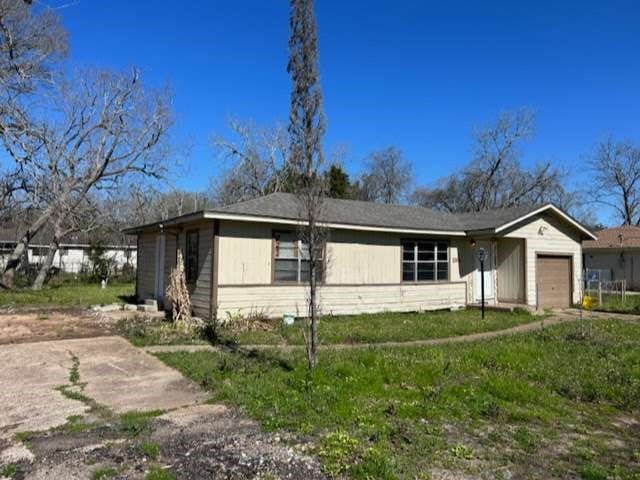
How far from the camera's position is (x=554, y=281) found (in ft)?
57.3

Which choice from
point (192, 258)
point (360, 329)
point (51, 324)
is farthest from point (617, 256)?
point (51, 324)

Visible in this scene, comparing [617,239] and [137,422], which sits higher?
[617,239]

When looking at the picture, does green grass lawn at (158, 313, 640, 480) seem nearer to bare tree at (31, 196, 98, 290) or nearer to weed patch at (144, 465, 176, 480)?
weed patch at (144, 465, 176, 480)

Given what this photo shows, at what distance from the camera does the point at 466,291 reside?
54.6 feet

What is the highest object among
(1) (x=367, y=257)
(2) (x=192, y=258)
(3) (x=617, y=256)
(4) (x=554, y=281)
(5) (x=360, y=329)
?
(3) (x=617, y=256)

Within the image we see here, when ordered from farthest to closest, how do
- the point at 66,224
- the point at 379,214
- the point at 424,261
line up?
the point at 66,224
the point at 379,214
the point at 424,261

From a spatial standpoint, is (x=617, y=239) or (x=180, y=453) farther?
(x=617, y=239)

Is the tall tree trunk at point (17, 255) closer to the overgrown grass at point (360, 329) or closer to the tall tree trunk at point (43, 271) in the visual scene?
the tall tree trunk at point (43, 271)

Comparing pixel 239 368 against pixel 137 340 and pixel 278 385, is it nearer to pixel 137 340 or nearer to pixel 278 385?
pixel 278 385

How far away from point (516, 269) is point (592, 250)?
15413 mm

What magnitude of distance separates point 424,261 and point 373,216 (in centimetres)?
228

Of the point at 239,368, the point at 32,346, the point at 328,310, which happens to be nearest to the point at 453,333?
the point at 328,310

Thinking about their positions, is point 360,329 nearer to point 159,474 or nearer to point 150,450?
point 150,450

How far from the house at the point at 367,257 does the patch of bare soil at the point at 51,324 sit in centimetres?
223
